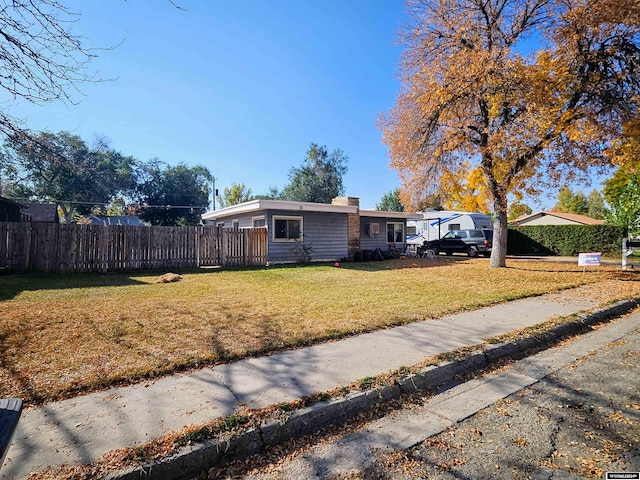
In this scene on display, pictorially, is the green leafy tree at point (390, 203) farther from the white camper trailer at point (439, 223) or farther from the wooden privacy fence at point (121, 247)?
the wooden privacy fence at point (121, 247)

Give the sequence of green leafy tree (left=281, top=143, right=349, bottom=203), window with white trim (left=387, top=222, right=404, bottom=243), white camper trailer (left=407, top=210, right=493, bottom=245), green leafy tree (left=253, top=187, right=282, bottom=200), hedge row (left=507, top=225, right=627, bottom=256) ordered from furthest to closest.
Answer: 1. green leafy tree (left=253, top=187, right=282, bottom=200)
2. green leafy tree (left=281, top=143, right=349, bottom=203)
3. white camper trailer (left=407, top=210, right=493, bottom=245)
4. window with white trim (left=387, top=222, right=404, bottom=243)
5. hedge row (left=507, top=225, right=627, bottom=256)

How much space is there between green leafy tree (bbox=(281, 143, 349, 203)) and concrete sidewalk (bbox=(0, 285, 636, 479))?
3687 cm

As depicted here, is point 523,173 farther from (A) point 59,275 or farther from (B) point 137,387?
(A) point 59,275

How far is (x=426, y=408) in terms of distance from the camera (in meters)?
2.82

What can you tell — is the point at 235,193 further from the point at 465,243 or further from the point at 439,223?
the point at 465,243

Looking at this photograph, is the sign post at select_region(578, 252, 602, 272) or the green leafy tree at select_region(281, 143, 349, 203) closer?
→ the sign post at select_region(578, 252, 602, 272)

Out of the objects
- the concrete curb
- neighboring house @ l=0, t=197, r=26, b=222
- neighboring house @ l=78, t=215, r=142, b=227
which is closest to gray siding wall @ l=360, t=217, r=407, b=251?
the concrete curb

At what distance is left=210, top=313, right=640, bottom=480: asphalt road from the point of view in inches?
79.4

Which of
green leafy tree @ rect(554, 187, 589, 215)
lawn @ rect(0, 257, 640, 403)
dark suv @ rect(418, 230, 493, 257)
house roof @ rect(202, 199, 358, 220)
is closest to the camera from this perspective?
lawn @ rect(0, 257, 640, 403)

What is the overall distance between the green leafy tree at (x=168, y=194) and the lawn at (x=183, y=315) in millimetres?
34802

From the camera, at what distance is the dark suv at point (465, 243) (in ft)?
63.6

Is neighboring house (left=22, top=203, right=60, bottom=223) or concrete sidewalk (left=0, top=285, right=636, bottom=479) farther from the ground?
neighboring house (left=22, top=203, right=60, bottom=223)

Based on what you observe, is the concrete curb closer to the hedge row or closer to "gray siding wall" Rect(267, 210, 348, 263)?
"gray siding wall" Rect(267, 210, 348, 263)

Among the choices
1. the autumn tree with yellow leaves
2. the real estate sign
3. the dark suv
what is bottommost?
the real estate sign
